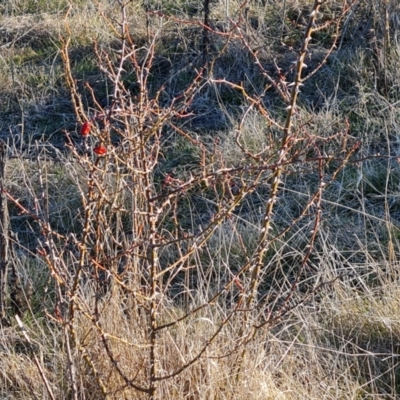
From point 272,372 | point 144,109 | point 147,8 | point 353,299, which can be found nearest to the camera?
point 144,109

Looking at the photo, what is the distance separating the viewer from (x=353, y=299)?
322 centimetres

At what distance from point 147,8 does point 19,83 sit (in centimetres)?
118

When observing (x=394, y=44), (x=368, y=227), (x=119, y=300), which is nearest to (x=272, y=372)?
(x=119, y=300)

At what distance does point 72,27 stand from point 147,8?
596 millimetres

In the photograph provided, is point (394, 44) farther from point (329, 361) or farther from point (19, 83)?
point (329, 361)

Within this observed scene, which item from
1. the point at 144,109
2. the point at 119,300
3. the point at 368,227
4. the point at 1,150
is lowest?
the point at 368,227

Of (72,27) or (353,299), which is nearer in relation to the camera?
(353,299)

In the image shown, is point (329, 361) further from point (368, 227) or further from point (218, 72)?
point (218, 72)

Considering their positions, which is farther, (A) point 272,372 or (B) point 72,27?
(B) point 72,27

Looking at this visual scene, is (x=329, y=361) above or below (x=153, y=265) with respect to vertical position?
below

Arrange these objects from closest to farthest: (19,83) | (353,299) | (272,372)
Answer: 1. (272,372)
2. (353,299)
3. (19,83)

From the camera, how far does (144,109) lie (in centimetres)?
211

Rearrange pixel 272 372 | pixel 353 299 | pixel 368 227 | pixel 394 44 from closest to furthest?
pixel 272 372 → pixel 353 299 → pixel 368 227 → pixel 394 44

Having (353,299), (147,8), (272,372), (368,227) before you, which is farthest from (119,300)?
(147,8)
